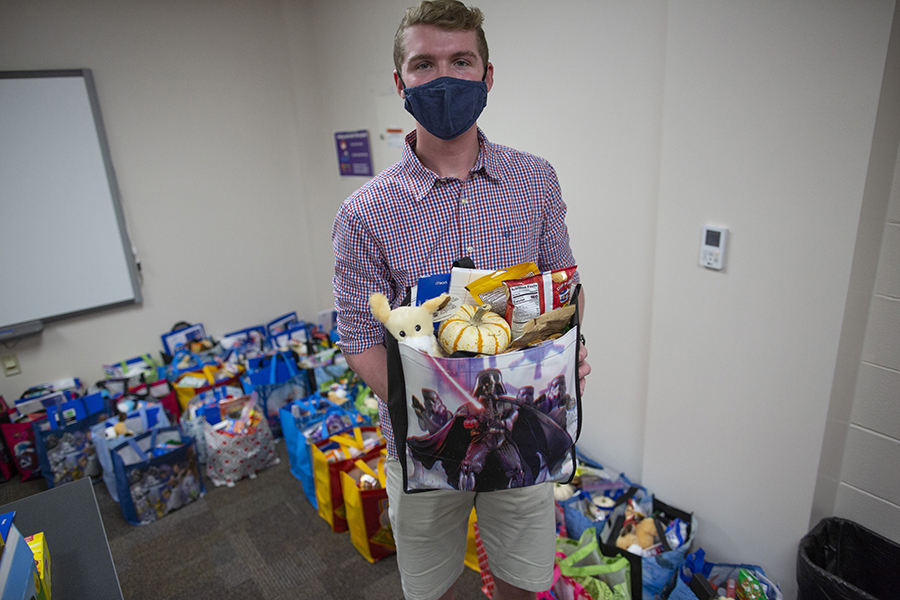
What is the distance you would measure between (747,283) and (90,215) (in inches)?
124

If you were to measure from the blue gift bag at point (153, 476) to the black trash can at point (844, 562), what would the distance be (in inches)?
93.2

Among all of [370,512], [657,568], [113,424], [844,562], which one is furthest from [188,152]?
[844,562]

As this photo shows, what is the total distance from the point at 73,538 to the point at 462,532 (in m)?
0.84

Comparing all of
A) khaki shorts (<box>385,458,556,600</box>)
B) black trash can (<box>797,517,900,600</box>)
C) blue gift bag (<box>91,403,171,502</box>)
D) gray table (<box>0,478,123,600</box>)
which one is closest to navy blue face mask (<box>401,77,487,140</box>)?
khaki shorts (<box>385,458,556,600</box>)

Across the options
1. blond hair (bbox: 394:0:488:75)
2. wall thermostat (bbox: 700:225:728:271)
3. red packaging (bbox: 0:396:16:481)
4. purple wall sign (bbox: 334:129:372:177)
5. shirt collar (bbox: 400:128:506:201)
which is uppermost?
blond hair (bbox: 394:0:488:75)

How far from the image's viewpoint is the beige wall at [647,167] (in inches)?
54.7

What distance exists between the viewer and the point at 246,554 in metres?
2.21

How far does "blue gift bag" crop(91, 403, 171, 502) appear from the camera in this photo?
8.19ft

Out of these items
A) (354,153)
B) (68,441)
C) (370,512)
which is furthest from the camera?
(354,153)

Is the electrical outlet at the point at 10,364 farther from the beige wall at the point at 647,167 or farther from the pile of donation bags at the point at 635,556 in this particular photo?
the pile of donation bags at the point at 635,556

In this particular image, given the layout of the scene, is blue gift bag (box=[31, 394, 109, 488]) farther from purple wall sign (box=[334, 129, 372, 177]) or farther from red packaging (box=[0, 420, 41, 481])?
purple wall sign (box=[334, 129, 372, 177])

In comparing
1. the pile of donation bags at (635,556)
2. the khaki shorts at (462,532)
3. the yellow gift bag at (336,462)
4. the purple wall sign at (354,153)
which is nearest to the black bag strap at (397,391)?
the khaki shorts at (462,532)

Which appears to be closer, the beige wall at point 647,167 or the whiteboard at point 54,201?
the beige wall at point 647,167

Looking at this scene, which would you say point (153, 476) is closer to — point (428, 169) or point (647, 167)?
point (428, 169)
